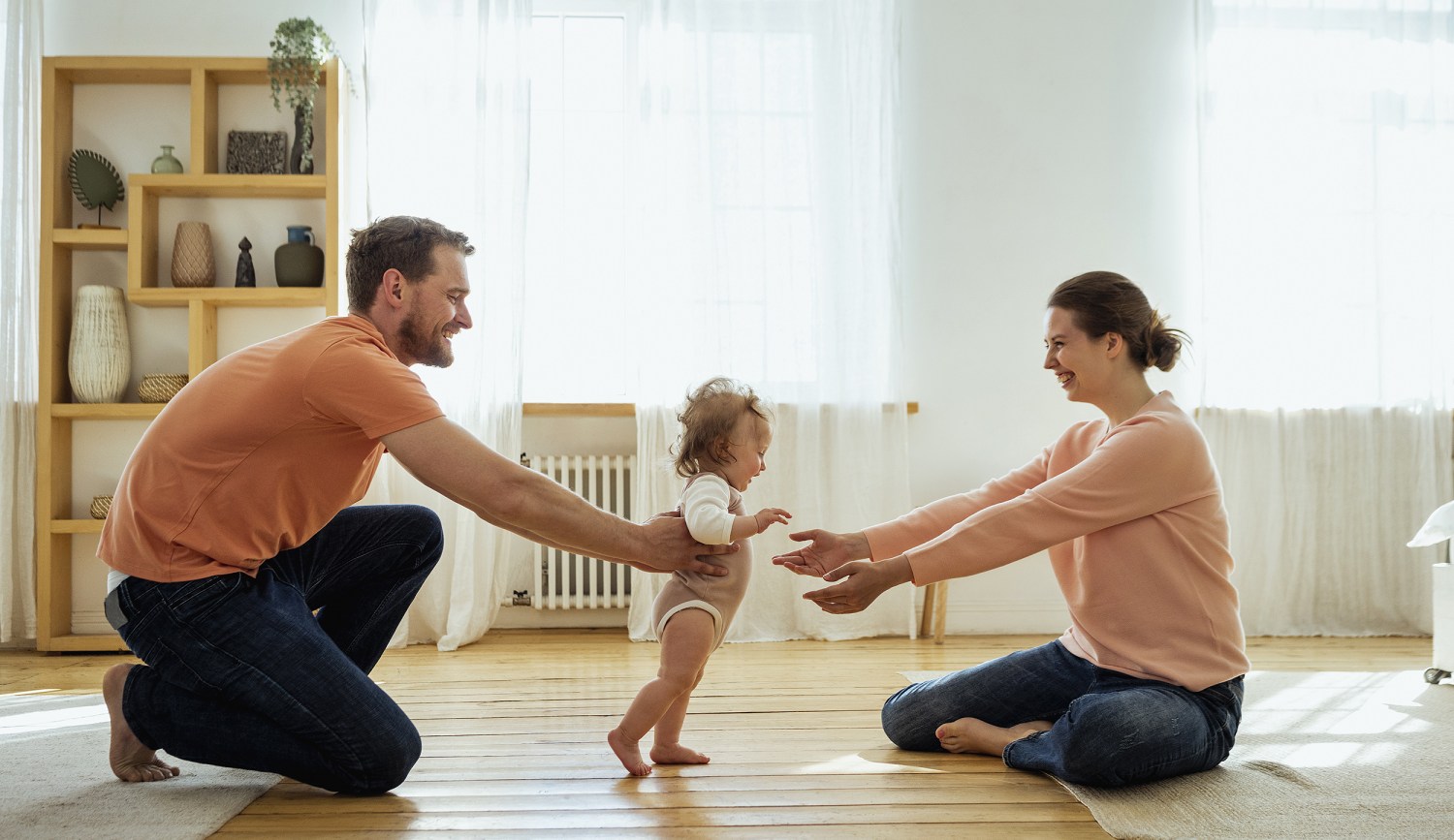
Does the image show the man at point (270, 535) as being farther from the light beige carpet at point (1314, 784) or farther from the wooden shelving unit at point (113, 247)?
the wooden shelving unit at point (113, 247)

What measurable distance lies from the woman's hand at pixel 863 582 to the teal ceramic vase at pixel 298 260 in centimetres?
262

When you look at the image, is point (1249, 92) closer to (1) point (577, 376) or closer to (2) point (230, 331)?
(1) point (577, 376)

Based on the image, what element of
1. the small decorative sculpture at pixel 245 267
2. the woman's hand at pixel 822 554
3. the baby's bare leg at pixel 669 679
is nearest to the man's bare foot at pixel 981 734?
the woman's hand at pixel 822 554

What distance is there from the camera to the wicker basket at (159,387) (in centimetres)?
376

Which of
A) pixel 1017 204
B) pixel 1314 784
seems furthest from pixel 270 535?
pixel 1017 204

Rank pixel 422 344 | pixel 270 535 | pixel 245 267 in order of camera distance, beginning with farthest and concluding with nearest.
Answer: pixel 245 267
pixel 422 344
pixel 270 535

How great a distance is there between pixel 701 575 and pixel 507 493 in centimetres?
43

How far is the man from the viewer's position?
1.80 meters

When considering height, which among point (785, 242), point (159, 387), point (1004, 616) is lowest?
point (1004, 616)

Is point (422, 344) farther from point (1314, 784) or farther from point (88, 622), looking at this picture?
point (88, 622)

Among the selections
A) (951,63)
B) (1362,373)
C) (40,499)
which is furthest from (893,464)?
(40,499)

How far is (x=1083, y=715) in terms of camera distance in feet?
6.15

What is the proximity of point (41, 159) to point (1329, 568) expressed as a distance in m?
4.83

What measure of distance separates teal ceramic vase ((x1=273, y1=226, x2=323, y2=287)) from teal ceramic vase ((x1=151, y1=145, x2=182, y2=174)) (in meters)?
0.44
